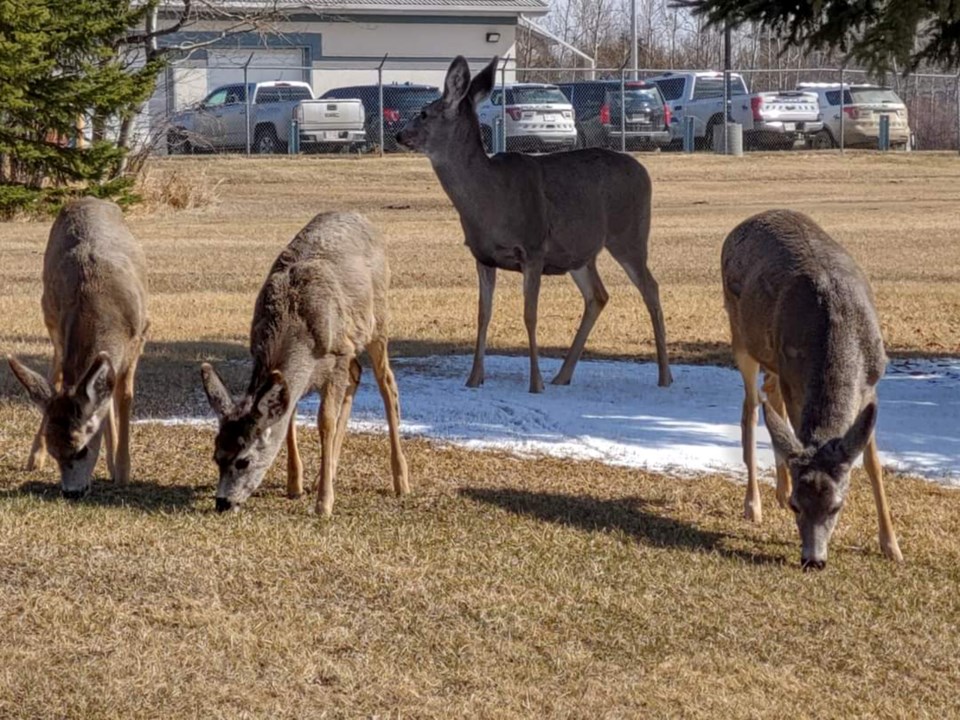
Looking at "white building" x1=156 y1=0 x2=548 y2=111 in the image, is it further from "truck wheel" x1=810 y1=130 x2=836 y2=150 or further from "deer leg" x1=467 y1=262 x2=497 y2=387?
Result: "deer leg" x1=467 y1=262 x2=497 y2=387

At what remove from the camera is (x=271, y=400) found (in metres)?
8.12

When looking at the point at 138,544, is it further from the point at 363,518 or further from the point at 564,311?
the point at 564,311

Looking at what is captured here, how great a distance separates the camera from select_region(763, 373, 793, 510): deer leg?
899cm

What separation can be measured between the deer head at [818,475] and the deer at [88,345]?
3275 millimetres

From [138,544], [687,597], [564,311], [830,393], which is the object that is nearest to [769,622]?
[687,597]

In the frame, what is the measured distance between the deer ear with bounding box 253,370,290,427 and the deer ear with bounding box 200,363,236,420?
132mm

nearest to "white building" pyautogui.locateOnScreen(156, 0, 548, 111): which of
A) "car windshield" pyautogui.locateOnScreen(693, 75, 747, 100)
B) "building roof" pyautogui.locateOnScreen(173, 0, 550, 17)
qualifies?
"building roof" pyautogui.locateOnScreen(173, 0, 550, 17)

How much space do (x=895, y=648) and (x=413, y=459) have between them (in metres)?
3.85

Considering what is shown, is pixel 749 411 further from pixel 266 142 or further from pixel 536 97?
pixel 266 142

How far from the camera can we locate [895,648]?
21.9ft

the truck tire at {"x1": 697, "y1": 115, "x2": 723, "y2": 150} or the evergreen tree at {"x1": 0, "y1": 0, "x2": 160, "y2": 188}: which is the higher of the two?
the evergreen tree at {"x1": 0, "y1": 0, "x2": 160, "y2": 188}

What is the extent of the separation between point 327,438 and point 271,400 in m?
0.65

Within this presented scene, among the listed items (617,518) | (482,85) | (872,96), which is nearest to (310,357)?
(617,518)

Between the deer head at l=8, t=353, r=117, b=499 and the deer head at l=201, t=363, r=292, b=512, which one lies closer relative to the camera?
the deer head at l=201, t=363, r=292, b=512
